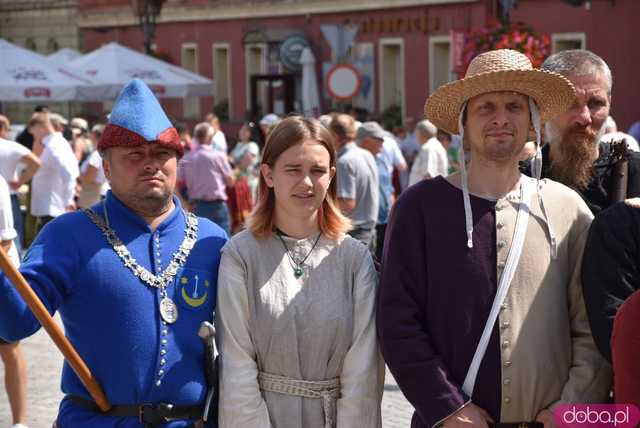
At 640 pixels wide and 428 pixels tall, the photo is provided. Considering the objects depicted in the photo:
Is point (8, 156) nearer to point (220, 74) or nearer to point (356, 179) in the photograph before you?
point (356, 179)

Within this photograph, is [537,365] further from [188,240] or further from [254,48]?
[254,48]

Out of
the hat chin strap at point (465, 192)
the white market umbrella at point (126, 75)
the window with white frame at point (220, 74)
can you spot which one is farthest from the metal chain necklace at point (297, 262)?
the window with white frame at point (220, 74)

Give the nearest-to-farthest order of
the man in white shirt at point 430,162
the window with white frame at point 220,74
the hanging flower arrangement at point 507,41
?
the hanging flower arrangement at point 507,41, the man in white shirt at point 430,162, the window with white frame at point 220,74

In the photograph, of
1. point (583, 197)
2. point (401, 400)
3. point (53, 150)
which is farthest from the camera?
point (53, 150)

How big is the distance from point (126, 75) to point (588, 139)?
20574mm

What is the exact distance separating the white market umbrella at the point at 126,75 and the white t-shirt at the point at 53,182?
1060 centimetres

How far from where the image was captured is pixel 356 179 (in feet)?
34.1

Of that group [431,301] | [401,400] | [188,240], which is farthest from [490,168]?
[401,400]

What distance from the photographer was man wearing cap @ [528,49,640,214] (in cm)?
436

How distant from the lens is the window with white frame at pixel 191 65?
37.8 metres

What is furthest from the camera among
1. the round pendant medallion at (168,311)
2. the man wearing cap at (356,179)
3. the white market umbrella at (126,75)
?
the white market umbrella at (126,75)

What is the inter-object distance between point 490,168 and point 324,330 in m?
0.72

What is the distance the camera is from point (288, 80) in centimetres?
3316

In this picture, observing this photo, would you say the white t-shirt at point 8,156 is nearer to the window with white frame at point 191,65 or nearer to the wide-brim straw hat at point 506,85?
the wide-brim straw hat at point 506,85
